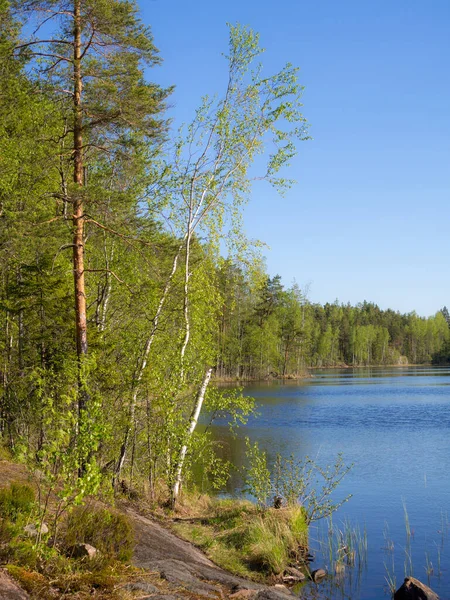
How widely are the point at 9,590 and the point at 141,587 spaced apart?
177cm

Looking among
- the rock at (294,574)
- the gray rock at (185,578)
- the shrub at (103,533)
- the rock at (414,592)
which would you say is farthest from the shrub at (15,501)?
the rock at (414,592)

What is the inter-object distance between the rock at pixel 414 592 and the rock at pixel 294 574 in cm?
171

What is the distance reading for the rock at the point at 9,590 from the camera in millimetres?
5781

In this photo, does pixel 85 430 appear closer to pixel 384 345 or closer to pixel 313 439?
pixel 313 439

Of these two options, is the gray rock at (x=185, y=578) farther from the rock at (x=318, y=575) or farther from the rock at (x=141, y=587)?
the rock at (x=318, y=575)

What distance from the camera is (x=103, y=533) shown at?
8.07 meters

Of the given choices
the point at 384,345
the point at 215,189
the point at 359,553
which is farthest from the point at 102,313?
the point at 384,345

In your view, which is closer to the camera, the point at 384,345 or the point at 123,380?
the point at 123,380

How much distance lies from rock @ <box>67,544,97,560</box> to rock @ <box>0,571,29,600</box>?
1.28 meters

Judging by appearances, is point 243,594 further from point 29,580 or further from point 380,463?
point 380,463

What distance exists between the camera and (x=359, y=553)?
12.6 meters

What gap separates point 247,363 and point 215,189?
204 feet

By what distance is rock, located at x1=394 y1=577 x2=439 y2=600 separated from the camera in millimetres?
10078

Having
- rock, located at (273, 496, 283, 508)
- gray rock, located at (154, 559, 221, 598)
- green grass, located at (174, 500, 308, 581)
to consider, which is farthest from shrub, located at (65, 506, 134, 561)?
rock, located at (273, 496, 283, 508)
